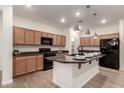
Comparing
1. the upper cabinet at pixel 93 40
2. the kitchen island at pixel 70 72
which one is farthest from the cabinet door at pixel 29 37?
the upper cabinet at pixel 93 40

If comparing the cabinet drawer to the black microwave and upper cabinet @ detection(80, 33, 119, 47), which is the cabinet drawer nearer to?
the black microwave

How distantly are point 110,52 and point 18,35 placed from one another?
4715 millimetres

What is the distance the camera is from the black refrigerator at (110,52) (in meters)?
5.09

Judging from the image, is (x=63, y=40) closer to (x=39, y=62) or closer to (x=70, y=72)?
(x=39, y=62)

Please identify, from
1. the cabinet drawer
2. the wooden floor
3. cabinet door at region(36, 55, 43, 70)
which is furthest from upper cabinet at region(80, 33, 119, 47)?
the cabinet drawer

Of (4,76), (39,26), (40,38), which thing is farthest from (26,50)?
(4,76)

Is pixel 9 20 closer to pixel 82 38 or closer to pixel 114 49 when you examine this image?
pixel 114 49

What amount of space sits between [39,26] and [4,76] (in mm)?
3197

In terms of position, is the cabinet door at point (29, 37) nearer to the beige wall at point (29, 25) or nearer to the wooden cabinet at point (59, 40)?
the beige wall at point (29, 25)

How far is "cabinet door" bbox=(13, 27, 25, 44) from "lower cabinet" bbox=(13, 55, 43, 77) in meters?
0.75

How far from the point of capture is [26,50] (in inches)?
192

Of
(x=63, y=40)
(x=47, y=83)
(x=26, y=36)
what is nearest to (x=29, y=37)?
(x=26, y=36)

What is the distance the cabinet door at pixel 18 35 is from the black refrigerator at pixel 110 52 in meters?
4.41

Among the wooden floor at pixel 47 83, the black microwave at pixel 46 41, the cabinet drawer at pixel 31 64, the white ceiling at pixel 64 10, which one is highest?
the white ceiling at pixel 64 10
